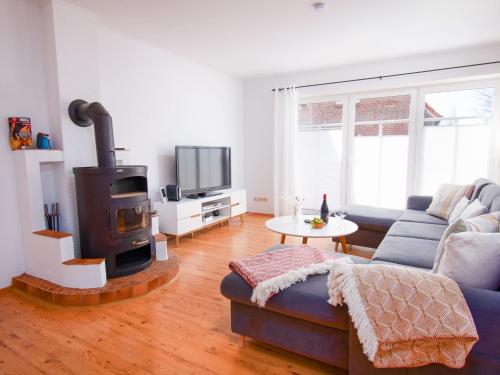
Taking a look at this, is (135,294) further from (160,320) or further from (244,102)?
(244,102)

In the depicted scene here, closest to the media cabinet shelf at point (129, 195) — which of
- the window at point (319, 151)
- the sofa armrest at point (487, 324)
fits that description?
the sofa armrest at point (487, 324)

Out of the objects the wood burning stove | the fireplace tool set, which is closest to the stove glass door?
the wood burning stove

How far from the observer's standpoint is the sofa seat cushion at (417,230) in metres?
2.62

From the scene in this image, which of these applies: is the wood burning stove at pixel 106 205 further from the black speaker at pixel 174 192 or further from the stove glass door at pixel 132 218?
the black speaker at pixel 174 192

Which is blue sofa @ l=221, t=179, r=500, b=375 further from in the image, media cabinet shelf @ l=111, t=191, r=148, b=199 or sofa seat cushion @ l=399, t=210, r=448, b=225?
media cabinet shelf @ l=111, t=191, r=148, b=199

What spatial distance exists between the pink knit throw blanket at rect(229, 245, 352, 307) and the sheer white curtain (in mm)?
2967

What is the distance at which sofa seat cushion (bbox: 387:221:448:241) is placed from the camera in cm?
262

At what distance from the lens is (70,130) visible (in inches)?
104

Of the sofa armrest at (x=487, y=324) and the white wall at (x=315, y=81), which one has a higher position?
the white wall at (x=315, y=81)

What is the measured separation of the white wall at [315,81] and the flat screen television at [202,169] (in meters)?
0.93

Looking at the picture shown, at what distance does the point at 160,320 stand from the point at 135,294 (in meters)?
0.46

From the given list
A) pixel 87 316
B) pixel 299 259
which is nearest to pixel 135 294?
pixel 87 316

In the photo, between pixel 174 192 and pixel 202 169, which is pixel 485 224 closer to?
pixel 174 192

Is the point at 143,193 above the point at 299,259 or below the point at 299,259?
above
